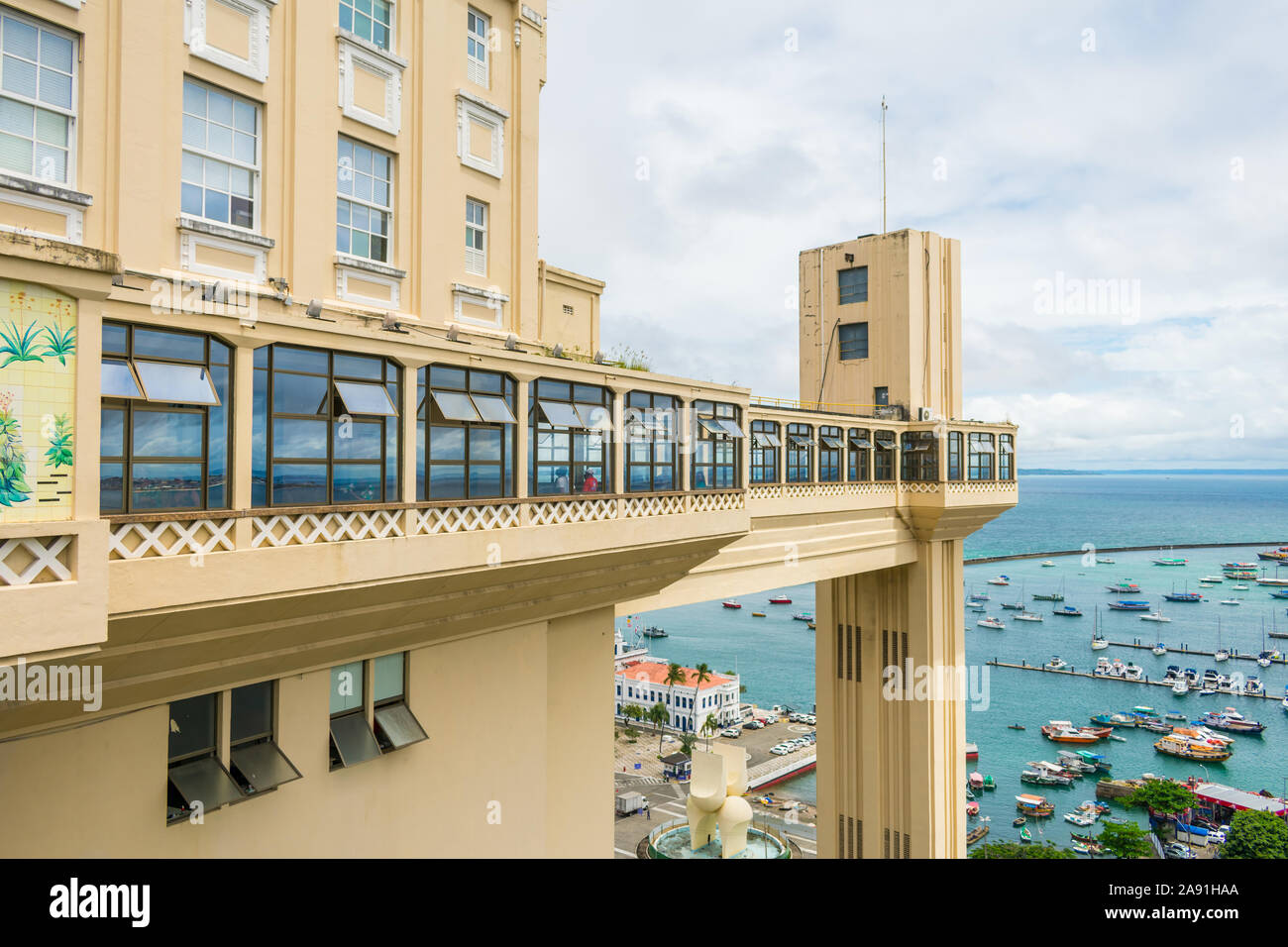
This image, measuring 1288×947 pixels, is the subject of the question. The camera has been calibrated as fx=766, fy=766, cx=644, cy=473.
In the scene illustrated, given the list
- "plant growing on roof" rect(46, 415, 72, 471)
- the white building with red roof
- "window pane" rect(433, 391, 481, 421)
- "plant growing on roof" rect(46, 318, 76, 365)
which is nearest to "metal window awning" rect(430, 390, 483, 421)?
"window pane" rect(433, 391, 481, 421)

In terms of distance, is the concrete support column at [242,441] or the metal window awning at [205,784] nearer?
the concrete support column at [242,441]

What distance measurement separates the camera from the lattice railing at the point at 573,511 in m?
11.5

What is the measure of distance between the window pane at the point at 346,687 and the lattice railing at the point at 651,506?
489cm

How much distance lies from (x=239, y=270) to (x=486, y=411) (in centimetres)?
385

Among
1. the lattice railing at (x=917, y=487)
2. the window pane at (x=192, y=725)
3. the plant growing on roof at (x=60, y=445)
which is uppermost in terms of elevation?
the plant growing on roof at (x=60, y=445)

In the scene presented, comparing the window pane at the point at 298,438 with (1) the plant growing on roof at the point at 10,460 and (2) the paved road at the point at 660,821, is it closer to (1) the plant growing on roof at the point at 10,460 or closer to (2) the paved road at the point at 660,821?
(1) the plant growing on roof at the point at 10,460

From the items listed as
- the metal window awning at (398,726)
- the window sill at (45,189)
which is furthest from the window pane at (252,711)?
the window sill at (45,189)

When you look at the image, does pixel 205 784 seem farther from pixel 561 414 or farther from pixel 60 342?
pixel 561 414

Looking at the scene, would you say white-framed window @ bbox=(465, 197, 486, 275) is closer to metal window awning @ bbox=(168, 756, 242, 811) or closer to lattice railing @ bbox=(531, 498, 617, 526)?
lattice railing @ bbox=(531, 498, 617, 526)

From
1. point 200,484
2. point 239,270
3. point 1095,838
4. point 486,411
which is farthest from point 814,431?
point 1095,838

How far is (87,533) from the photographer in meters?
6.38

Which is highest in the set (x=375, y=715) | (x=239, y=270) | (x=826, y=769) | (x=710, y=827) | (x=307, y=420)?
(x=239, y=270)

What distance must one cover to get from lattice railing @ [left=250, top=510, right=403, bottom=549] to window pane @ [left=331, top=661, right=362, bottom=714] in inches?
132
